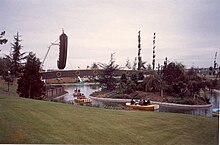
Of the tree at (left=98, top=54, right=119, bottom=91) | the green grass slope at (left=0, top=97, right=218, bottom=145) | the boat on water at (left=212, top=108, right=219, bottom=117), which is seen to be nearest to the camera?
the green grass slope at (left=0, top=97, right=218, bottom=145)

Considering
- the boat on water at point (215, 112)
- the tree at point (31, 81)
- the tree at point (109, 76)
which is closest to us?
the boat on water at point (215, 112)

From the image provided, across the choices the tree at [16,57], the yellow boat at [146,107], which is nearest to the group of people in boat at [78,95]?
the yellow boat at [146,107]

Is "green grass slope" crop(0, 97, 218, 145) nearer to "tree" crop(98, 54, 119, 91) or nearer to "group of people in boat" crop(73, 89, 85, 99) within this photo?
"group of people in boat" crop(73, 89, 85, 99)

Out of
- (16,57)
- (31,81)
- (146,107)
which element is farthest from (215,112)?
(16,57)

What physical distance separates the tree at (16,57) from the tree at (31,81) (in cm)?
6

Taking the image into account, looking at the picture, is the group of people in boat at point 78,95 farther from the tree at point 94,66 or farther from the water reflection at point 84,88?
the tree at point 94,66

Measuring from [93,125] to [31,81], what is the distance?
2.50 ft

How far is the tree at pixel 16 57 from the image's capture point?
2.74 m

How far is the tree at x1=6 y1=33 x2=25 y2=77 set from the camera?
274 centimetres

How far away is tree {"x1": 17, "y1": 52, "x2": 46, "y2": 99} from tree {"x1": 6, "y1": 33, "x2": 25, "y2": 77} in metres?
0.06

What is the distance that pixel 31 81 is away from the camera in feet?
9.14

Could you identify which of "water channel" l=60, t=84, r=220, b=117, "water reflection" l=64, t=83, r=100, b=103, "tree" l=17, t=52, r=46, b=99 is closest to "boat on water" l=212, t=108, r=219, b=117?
"water channel" l=60, t=84, r=220, b=117

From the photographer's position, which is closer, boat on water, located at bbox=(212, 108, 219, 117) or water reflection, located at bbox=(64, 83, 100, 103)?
boat on water, located at bbox=(212, 108, 219, 117)

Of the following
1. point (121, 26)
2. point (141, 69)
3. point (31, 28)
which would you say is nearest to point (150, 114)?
point (141, 69)
